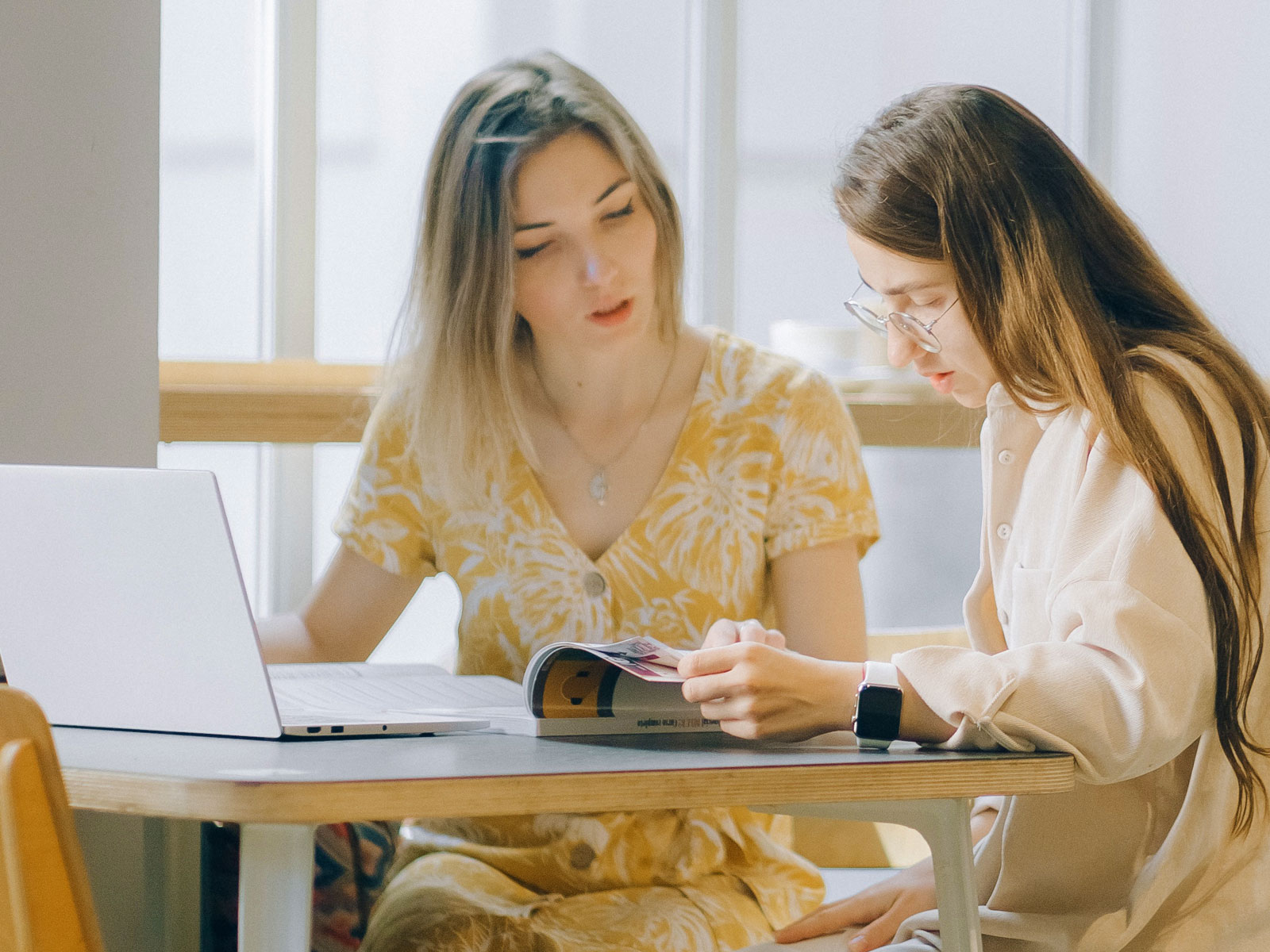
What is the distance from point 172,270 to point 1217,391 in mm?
2742

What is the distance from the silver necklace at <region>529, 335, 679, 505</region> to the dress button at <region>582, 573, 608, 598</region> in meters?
0.09

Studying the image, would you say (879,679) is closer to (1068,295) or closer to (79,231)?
(1068,295)

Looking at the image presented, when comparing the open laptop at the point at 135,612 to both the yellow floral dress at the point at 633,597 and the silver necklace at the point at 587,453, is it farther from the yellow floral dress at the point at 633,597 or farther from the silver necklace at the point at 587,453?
the silver necklace at the point at 587,453

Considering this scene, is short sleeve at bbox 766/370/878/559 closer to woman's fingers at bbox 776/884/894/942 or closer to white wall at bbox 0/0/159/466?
woman's fingers at bbox 776/884/894/942

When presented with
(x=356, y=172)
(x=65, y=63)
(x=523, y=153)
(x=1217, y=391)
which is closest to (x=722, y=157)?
(x=356, y=172)

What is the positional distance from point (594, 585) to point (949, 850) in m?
0.64

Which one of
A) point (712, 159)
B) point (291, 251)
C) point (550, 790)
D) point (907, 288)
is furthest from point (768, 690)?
point (712, 159)

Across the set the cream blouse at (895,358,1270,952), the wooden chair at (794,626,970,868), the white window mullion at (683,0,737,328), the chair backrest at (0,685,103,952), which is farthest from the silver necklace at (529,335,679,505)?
the white window mullion at (683,0,737,328)

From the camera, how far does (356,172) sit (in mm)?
3314

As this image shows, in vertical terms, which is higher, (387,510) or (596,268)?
(596,268)

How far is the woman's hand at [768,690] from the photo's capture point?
34.3 inches

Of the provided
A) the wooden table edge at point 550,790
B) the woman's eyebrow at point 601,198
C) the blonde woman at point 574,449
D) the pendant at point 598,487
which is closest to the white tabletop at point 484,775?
the wooden table edge at point 550,790

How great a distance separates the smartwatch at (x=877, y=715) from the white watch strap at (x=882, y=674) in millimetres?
13

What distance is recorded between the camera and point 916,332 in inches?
43.9
